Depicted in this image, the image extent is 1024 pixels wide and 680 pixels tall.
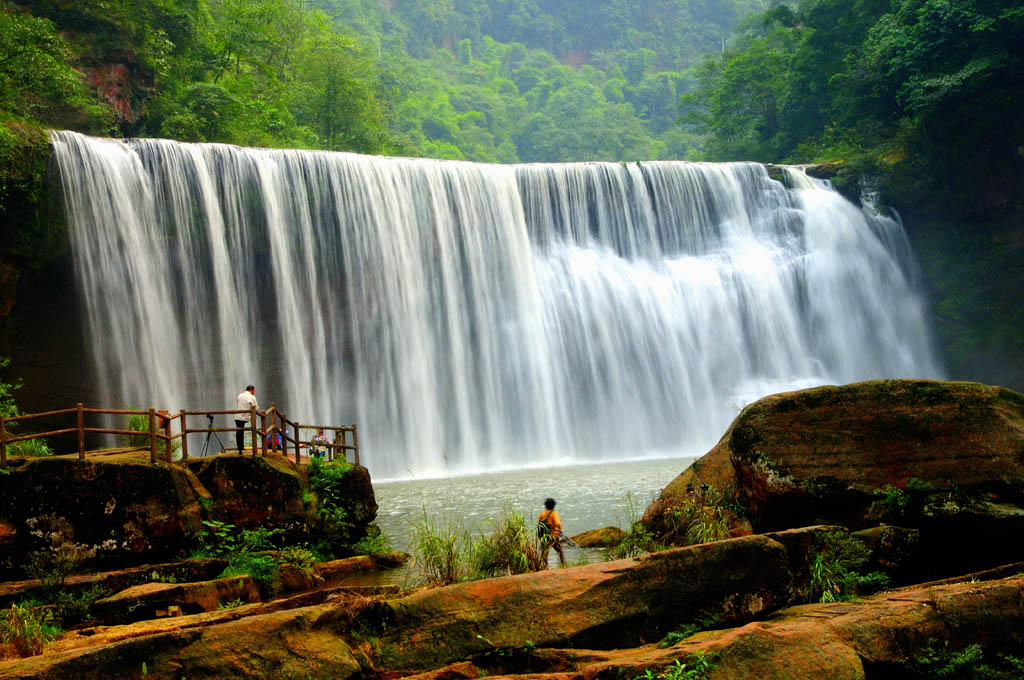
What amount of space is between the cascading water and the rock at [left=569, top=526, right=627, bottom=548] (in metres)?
11.1

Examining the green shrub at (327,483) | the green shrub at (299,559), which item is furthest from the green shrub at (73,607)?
the green shrub at (327,483)

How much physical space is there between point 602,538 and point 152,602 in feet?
19.5

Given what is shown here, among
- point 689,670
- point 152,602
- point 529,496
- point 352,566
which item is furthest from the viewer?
point 529,496

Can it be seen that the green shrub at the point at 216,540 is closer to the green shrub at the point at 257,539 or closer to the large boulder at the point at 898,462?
the green shrub at the point at 257,539

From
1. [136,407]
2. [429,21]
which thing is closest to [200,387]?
[136,407]

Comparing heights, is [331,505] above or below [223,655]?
above

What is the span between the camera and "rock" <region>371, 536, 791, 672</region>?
5.73m

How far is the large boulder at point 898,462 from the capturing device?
316 inches

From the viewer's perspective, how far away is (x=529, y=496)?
17.3 meters

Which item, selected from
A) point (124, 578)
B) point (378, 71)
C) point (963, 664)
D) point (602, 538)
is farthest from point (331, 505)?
point (378, 71)

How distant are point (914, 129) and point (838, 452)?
88.7 ft

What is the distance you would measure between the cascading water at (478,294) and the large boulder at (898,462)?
14.6 metres

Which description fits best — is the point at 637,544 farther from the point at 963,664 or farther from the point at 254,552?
the point at 963,664

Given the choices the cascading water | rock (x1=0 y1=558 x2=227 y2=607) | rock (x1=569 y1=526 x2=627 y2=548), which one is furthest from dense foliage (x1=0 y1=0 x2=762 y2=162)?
rock (x1=569 y1=526 x2=627 y2=548)
